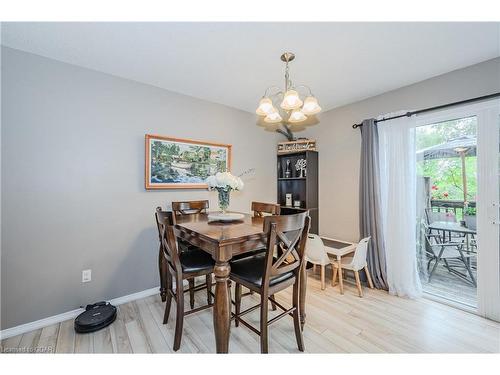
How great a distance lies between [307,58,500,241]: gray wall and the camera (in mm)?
1992

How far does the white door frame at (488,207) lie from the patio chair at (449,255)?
19 cm

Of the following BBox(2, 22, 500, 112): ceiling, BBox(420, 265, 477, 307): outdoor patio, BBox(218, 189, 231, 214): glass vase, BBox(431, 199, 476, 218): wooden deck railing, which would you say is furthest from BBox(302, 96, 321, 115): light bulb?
BBox(420, 265, 477, 307): outdoor patio

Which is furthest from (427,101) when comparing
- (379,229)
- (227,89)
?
(227,89)

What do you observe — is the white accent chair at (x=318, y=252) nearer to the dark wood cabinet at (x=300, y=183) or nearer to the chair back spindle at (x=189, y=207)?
the dark wood cabinet at (x=300, y=183)

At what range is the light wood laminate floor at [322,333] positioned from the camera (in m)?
1.57

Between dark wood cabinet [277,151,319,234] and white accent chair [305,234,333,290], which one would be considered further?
dark wood cabinet [277,151,319,234]

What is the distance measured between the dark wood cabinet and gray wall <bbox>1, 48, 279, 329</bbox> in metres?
1.75

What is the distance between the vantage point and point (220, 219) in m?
1.91

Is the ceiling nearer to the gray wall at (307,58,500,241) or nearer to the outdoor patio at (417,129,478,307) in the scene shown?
the gray wall at (307,58,500,241)

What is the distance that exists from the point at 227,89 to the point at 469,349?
10.5 ft

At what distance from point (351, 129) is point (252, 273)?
2.44 metres

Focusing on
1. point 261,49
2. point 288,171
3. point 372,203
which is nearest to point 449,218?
point 372,203

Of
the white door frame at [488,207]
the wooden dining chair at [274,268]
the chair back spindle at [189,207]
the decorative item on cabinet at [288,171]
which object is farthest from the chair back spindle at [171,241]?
the white door frame at [488,207]

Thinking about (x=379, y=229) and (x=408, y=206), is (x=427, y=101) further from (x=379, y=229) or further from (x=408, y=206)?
(x=379, y=229)
